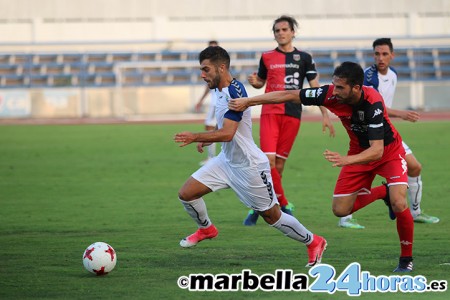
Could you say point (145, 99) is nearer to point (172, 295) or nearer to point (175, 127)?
point (175, 127)

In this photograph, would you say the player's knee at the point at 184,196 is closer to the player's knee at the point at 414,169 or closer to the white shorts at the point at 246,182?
the white shorts at the point at 246,182

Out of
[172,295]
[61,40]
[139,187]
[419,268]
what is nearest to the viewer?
[172,295]

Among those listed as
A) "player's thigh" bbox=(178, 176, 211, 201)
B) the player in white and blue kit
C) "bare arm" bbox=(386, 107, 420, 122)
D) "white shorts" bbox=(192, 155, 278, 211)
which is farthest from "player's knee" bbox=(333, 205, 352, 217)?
"bare arm" bbox=(386, 107, 420, 122)

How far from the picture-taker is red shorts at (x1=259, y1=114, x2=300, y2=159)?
12.2m

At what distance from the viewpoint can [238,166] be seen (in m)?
9.27

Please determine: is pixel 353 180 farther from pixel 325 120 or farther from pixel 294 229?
pixel 325 120

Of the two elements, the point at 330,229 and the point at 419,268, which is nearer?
the point at 419,268

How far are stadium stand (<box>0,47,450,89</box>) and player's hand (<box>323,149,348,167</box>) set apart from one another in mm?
28734

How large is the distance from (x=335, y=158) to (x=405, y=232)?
121 centimetres

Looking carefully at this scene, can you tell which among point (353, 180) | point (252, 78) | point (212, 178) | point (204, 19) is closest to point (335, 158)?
point (353, 180)

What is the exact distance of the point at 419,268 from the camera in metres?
8.60

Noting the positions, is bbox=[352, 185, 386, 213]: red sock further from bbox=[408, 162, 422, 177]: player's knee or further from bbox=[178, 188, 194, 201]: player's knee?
bbox=[408, 162, 422, 177]: player's knee

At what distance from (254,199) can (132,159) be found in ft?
37.8

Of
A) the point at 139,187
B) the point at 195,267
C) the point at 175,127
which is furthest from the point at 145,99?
the point at 195,267
